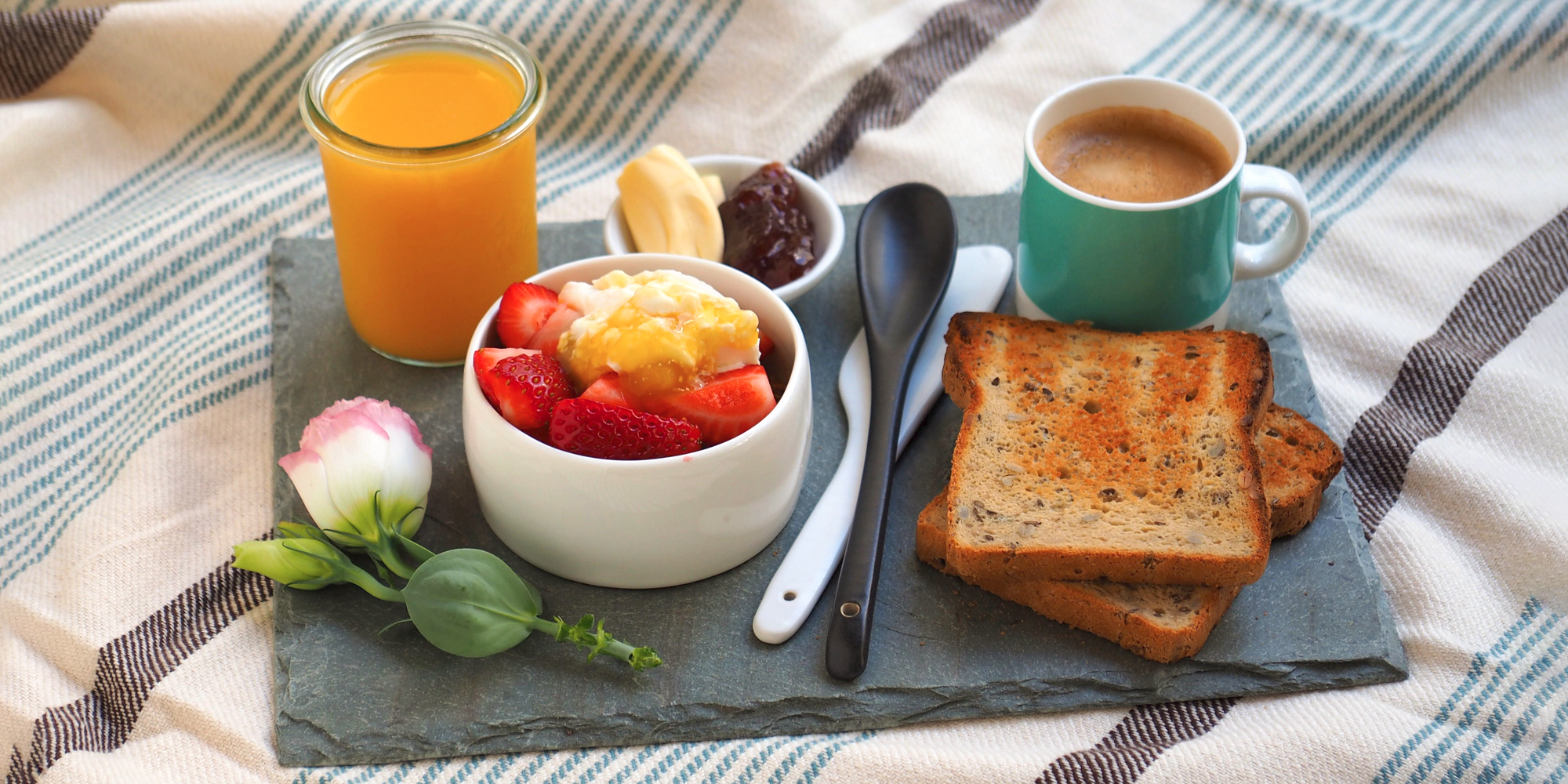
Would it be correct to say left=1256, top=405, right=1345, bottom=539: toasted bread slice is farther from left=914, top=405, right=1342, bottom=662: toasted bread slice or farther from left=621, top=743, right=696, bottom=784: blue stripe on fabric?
left=621, top=743, right=696, bottom=784: blue stripe on fabric

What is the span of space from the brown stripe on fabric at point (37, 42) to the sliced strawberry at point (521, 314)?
1427 millimetres

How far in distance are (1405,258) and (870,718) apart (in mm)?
1372

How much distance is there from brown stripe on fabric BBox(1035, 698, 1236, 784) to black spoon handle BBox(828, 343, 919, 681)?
0.87 ft

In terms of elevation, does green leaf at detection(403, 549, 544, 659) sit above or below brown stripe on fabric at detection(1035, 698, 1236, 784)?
above

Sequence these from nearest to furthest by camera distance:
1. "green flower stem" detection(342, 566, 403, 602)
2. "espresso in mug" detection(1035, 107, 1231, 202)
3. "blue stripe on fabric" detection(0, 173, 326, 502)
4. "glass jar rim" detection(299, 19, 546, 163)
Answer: "green flower stem" detection(342, 566, 403, 602)
"glass jar rim" detection(299, 19, 546, 163)
"espresso in mug" detection(1035, 107, 1231, 202)
"blue stripe on fabric" detection(0, 173, 326, 502)

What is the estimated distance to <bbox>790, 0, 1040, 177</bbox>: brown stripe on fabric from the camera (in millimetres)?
2652

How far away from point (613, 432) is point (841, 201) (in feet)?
3.70

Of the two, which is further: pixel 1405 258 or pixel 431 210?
pixel 1405 258

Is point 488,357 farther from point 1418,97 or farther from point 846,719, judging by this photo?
point 1418,97

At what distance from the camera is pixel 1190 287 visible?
1938mm

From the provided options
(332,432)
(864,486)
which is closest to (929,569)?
(864,486)

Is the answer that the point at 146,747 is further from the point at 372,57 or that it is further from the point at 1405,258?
the point at 1405,258

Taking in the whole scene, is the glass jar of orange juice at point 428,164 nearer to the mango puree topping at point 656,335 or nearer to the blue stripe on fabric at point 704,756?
the mango puree topping at point 656,335

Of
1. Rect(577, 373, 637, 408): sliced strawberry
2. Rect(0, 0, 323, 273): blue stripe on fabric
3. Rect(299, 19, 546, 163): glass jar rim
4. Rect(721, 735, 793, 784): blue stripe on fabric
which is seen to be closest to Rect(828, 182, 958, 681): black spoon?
Rect(721, 735, 793, 784): blue stripe on fabric
